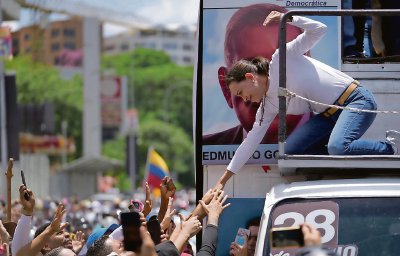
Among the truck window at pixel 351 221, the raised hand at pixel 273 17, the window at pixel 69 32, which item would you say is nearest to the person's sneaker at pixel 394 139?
the truck window at pixel 351 221

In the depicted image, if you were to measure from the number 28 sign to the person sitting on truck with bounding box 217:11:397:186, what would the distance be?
0.54 metres

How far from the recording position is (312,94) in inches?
288

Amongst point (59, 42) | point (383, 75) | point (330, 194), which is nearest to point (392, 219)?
point (330, 194)

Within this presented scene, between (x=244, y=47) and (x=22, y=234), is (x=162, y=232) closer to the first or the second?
(x=22, y=234)

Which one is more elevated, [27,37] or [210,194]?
[27,37]

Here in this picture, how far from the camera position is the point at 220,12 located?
805 centimetres

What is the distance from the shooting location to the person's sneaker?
7.22 metres

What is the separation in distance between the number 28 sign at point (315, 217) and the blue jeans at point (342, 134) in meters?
0.54

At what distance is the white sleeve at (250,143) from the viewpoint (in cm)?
753

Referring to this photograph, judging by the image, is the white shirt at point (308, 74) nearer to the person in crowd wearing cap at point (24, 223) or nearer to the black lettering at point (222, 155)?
the black lettering at point (222, 155)

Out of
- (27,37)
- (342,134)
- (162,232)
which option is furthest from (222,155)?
(27,37)

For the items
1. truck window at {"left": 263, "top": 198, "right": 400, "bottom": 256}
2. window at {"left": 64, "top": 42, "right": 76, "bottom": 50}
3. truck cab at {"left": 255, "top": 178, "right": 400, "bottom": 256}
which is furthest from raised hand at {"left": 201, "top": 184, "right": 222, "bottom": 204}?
window at {"left": 64, "top": 42, "right": 76, "bottom": 50}

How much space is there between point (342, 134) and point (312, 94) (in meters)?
0.35

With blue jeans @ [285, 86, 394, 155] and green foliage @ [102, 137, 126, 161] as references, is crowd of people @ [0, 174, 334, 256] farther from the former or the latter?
green foliage @ [102, 137, 126, 161]
